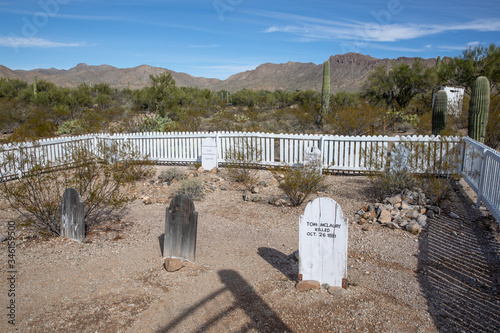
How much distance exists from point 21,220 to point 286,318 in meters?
5.80

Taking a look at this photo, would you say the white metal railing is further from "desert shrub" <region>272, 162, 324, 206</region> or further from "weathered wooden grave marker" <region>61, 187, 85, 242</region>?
"weathered wooden grave marker" <region>61, 187, 85, 242</region>

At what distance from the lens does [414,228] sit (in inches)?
262

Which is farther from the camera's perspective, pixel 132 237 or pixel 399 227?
pixel 399 227

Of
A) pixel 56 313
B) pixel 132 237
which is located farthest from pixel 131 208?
pixel 56 313

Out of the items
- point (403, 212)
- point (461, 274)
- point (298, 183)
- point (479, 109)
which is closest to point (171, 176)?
point (298, 183)

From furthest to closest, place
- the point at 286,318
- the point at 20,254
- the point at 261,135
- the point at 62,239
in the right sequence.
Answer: the point at 261,135 → the point at 62,239 → the point at 20,254 → the point at 286,318

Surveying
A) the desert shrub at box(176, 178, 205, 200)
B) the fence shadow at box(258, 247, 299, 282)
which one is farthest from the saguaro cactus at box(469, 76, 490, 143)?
the fence shadow at box(258, 247, 299, 282)

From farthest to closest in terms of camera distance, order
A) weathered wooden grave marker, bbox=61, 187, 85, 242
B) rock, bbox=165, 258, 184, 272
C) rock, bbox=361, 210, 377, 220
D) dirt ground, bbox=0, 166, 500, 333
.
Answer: rock, bbox=361, 210, 377, 220 < weathered wooden grave marker, bbox=61, 187, 85, 242 < rock, bbox=165, 258, 184, 272 < dirt ground, bbox=0, 166, 500, 333

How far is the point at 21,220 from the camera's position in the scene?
7.09 meters

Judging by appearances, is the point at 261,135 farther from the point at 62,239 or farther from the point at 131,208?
the point at 62,239

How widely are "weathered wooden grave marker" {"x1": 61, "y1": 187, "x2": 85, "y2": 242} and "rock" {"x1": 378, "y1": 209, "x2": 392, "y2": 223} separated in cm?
538

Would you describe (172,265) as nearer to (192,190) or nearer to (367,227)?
(367,227)

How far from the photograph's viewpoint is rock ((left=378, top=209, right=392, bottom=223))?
709 cm

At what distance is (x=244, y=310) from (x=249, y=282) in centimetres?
68
